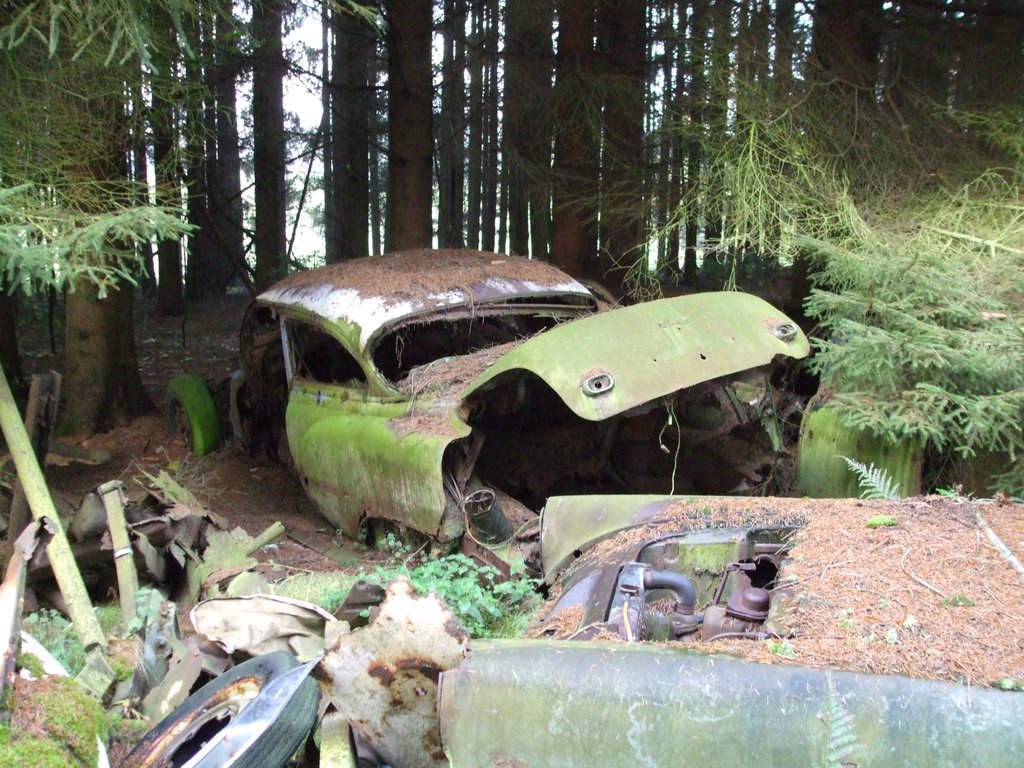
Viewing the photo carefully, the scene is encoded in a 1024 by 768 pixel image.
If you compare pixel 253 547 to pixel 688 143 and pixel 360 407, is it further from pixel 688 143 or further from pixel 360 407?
pixel 688 143

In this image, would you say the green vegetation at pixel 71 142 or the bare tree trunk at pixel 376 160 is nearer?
the green vegetation at pixel 71 142

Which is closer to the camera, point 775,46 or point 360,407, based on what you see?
point 360,407

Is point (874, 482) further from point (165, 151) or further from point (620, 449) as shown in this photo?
point (165, 151)

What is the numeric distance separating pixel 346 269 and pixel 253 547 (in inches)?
98.5

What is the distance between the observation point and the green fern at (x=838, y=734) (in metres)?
1.93

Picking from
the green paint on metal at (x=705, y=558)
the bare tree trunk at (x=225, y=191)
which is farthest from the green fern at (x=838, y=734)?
the bare tree trunk at (x=225, y=191)

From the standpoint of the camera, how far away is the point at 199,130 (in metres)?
7.94

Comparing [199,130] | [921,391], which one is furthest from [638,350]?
[199,130]

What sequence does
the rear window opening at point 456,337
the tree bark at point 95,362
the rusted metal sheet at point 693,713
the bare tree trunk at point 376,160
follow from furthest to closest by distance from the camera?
1. the bare tree trunk at point 376,160
2. the tree bark at point 95,362
3. the rear window opening at point 456,337
4. the rusted metal sheet at point 693,713

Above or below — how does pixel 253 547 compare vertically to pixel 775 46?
below

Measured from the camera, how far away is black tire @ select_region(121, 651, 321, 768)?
9.41ft

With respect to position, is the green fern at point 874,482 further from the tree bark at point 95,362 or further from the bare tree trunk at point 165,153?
the tree bark at point 95,362

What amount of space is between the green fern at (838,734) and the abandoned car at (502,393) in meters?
2.46

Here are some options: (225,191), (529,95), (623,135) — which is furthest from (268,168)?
(623,135)
